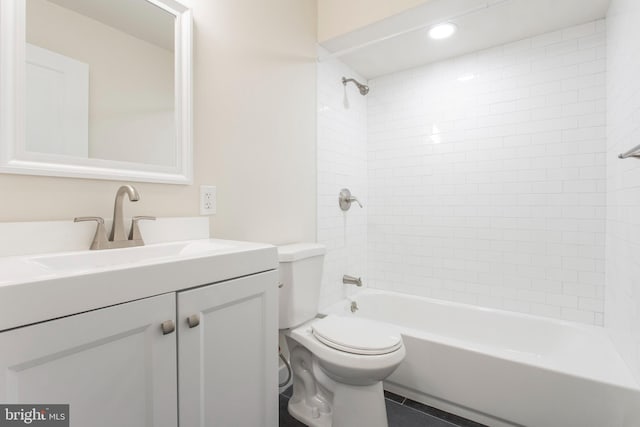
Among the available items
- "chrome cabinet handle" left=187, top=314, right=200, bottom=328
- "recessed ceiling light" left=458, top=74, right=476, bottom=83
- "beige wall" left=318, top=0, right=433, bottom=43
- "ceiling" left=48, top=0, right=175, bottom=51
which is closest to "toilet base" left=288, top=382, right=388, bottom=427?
"chrome cabinet handle" left=187, top=314, right=200, bottom=328

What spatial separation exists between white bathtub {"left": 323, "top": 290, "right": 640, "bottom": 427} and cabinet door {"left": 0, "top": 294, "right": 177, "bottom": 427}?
133 cm

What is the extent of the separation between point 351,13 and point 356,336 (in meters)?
2.01

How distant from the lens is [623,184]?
1528 mm

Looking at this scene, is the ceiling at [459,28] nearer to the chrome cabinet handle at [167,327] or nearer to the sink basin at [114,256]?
the sink basin at [114,256]

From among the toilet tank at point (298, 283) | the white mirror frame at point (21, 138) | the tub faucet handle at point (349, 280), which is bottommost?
the tub faucet handle at point (349, 280)

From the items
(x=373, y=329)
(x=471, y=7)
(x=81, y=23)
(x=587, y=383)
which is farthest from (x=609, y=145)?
(x=81, y=23)

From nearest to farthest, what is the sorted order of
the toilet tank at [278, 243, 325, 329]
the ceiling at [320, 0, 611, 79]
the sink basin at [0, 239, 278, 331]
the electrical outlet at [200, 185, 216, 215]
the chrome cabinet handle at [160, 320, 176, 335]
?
the sink basin at [0, 239, 278, 331], the chrome cabinet handle at [160, 320, 176, 335], the electrical outlet at [200, 185, 216, 215], the toilet tank at [278, 243, 325, 329], the ceiling at [320, 0, 611, 79]

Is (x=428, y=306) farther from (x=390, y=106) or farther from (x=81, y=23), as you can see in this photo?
(x=81, y=23)

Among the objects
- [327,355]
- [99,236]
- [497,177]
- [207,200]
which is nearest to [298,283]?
[327,355]

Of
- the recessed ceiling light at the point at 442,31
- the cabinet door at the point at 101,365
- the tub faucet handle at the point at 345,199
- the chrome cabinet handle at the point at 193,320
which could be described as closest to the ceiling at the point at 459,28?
the recessed ceiling light at the point at 442,31

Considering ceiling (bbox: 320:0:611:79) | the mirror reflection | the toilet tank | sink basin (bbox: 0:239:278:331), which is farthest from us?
ceiling (bbox: 320:0:611:79)

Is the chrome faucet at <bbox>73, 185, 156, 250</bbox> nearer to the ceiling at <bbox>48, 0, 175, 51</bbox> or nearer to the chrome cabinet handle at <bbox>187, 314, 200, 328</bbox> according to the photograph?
the chrome cabinet handle at <bbox>187, 314, 200, 328</bbox>

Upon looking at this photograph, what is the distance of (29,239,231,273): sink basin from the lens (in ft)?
3.02

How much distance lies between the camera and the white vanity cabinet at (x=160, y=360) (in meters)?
0.63
